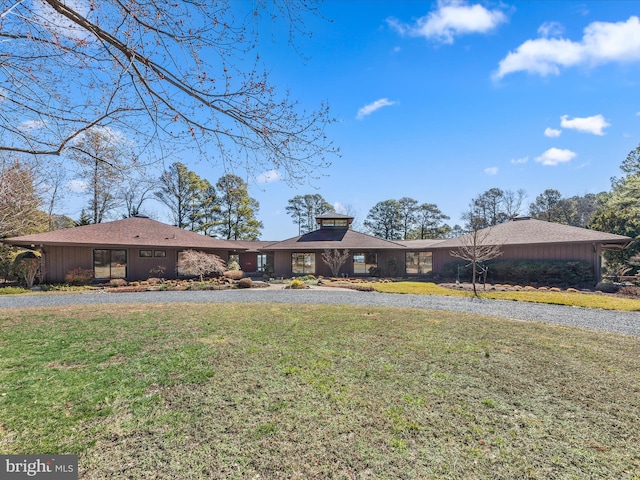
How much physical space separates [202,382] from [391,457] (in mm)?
2522

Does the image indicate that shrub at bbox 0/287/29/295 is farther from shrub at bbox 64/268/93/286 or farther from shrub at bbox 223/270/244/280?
shrub at bbox 223/270/244/280

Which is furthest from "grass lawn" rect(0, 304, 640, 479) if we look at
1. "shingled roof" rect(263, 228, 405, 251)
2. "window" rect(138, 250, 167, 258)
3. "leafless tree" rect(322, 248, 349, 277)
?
"shingled roof" rect(263, 228, 405, 251)

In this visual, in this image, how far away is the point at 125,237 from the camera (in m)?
18.2

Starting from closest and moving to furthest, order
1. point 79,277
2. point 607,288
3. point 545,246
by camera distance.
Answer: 1. point 607,288
2. point 79,277
3. point 545,246

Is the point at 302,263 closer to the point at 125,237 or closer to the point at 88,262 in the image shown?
A: the point at 125,237

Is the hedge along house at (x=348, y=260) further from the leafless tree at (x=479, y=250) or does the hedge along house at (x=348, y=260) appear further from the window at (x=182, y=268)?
the window at (x=182, y=268)

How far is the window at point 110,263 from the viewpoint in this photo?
1764 centimetres

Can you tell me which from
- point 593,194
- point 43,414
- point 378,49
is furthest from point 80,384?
point 593,194

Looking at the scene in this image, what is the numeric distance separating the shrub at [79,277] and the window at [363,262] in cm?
1659

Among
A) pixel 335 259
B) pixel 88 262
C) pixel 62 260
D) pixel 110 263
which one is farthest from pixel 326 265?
pixel 62 260

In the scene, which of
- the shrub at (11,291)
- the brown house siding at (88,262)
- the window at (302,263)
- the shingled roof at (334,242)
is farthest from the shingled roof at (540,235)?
the shrub at (11,291)

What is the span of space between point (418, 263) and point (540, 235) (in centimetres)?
796

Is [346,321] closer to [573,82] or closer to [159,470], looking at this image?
[159,470]

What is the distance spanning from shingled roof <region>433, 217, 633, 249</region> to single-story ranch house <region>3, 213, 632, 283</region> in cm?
4
